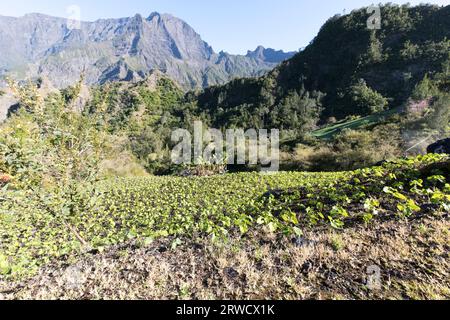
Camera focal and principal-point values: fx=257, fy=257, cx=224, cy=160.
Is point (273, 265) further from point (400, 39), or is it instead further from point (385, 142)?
point (400, 39)

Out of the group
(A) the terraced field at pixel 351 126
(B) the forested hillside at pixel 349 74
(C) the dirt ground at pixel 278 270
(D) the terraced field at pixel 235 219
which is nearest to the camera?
(C) the dirt ground at pixel 278 270

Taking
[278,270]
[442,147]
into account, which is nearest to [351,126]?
[442,147]

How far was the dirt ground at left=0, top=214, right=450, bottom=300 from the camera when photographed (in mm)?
2754

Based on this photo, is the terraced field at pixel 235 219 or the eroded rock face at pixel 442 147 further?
the eroded rock face at pixel 442 147

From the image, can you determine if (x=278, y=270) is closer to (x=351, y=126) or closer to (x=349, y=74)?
(x=351, y=126)

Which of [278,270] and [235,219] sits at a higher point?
[278,270]

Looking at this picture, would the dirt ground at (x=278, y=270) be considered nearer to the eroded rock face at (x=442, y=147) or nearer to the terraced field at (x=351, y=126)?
the eroded rock face at (x=442, y=147)

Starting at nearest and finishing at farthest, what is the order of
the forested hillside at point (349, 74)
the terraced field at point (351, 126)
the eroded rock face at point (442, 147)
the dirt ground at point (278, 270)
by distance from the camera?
the dirt ground at point (278, 270) → the eroded rock face at point (442, 147) → the terraced field at point (351, 126) → the forested hillside at point (349, 74)

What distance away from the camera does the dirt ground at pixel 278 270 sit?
275 centimetres

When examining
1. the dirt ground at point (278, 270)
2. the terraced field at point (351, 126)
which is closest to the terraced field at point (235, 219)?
the dirt ground at point (278, 270)

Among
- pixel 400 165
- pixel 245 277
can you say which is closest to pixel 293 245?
pixel 245 277

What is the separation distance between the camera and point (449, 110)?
20.5 m

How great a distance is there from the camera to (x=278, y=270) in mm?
3182

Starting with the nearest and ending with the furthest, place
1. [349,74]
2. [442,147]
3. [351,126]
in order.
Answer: [442,147] → [351,126] → [349,74]
